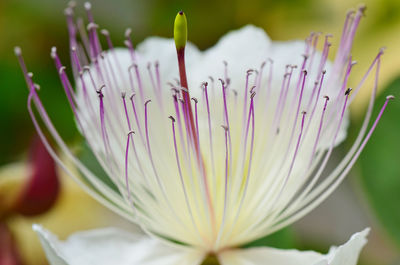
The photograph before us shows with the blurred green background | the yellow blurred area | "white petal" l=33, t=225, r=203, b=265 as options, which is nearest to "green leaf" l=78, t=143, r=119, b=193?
"white petal" l=33, t=225, r=203, b=265

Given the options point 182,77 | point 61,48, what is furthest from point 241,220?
point 61,48

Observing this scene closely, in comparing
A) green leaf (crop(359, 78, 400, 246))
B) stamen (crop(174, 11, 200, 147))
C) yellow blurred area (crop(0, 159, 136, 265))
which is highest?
stamen (crop(174, 11, 200, 147))

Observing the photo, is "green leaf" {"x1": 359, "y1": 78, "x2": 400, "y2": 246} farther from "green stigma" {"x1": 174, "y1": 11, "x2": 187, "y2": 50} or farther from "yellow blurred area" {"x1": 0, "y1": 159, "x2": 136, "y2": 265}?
"yellow blurred area" {"x1": 0, "y1": 159, "x2": 136, "y2": 265}

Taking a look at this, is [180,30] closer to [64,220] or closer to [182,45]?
[182,45]

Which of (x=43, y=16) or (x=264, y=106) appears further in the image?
(x=43, y=16)

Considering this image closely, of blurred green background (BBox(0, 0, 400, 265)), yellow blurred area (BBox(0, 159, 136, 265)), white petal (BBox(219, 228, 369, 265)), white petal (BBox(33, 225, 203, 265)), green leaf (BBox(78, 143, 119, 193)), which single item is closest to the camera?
white petal (BBox(219, 228, 369, 265))

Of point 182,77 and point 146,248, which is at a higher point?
point 182,77

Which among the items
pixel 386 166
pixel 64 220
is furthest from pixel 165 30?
pixel 386 166

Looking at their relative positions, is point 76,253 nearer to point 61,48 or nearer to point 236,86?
point 236,86
